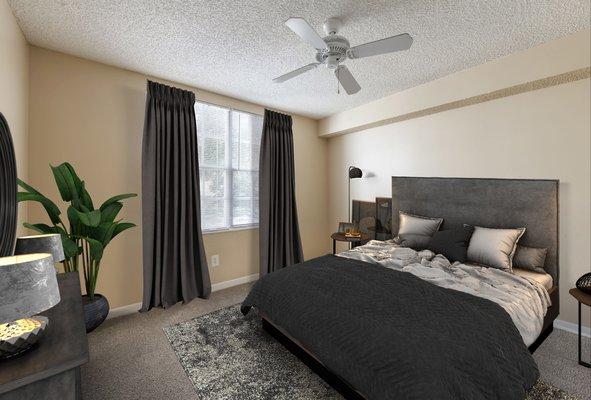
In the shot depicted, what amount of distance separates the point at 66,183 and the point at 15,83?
30.8 inches

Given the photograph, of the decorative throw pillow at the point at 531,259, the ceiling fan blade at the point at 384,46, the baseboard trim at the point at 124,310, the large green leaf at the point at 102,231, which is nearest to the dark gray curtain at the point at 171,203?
the baseboard trim at the point at 124,310

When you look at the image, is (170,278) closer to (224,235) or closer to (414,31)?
(224,235)

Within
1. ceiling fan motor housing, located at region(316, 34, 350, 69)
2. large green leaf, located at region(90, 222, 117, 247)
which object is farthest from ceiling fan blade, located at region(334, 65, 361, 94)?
large green leaf, located at region(90, 222, 117, 247)

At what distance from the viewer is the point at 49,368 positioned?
0.82m

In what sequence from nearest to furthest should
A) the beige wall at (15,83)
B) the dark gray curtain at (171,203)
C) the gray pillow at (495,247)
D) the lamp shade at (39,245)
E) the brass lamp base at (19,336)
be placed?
the brass lamp base at (19,336)
the lamp shade at (39,245)
the beige wall at (15,83)
the gray pillow at (495,247)
the dark gray curtain at (171,203)

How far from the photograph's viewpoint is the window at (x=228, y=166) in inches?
131

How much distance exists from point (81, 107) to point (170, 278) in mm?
1870

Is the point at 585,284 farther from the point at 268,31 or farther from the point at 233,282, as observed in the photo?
the point at 233,282

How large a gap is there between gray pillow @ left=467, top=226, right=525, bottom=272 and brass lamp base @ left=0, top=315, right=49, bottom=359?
10.0 feet

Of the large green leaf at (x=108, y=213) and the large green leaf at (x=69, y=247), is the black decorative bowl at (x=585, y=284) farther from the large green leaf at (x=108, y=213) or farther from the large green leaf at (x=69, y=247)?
the large green leaf at (x=69, y=247)

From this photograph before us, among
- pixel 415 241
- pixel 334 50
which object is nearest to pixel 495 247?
pixel 415 241

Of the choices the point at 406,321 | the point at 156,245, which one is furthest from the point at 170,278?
the point at 406,321

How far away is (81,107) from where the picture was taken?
253 centimetres

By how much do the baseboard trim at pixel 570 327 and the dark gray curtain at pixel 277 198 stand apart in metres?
2.80
